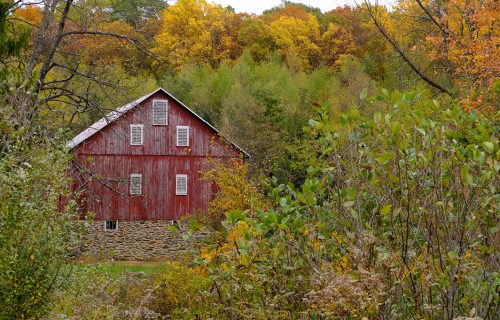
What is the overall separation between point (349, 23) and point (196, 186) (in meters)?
44.8

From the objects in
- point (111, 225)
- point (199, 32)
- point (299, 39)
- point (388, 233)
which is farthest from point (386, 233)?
point (299, 39)

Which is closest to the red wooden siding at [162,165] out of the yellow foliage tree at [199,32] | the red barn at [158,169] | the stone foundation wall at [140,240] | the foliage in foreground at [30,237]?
the red barn at [158,169]

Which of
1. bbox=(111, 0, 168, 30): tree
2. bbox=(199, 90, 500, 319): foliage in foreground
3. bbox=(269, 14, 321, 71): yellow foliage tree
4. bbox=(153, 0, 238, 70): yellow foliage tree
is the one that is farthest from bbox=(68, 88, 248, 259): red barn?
bbox=(269, 14, 321, 71): yellow foliage tree

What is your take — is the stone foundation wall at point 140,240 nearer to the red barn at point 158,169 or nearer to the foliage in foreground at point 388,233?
the red barn at point 158,169

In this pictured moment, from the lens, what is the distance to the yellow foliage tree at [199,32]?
68750 millimetres

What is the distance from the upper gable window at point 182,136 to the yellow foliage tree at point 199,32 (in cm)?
3095

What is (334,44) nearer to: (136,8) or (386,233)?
(136,8)

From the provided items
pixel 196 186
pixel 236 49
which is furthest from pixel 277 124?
pixel 236 49

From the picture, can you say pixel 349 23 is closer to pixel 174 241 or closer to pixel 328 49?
pixel 328 49

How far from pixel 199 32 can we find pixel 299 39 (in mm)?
10887

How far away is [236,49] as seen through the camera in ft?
244

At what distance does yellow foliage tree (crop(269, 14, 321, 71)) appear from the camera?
2881 inches

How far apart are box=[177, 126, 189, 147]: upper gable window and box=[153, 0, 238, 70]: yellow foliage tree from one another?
31.0 m

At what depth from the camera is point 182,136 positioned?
3575 cm
